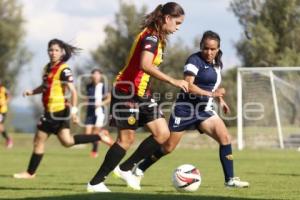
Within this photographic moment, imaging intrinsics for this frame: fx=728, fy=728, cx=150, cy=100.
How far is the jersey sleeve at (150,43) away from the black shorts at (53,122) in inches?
132

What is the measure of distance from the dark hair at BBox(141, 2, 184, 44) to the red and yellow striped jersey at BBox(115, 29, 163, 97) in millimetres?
84

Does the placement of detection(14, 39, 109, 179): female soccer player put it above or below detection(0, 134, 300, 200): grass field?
above

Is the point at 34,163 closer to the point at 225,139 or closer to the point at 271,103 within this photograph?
the point at 225,139

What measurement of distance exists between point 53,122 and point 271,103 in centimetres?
1402

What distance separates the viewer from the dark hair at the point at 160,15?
823 cm

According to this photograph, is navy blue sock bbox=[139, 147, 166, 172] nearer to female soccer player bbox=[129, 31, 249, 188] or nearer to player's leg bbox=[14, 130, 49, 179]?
female soccer player bbox=[129, 31, 249, 188]

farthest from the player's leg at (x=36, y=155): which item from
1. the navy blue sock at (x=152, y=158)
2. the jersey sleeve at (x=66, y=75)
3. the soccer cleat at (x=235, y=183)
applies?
the soccer cleat at (x=235, y=183)

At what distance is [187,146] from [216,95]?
790 inches

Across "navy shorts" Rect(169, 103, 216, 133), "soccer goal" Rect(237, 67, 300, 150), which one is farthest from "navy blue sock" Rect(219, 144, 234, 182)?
"soccer goal" Rect(237, 67, 300, 150)

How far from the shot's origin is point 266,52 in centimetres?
3541

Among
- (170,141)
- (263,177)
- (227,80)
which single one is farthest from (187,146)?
(170,141)

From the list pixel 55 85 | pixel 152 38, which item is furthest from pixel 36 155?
pixel 152 38

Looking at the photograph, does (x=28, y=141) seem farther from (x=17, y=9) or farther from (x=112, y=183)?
(x=112, y=183)

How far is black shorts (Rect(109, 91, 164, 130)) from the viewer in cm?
827
